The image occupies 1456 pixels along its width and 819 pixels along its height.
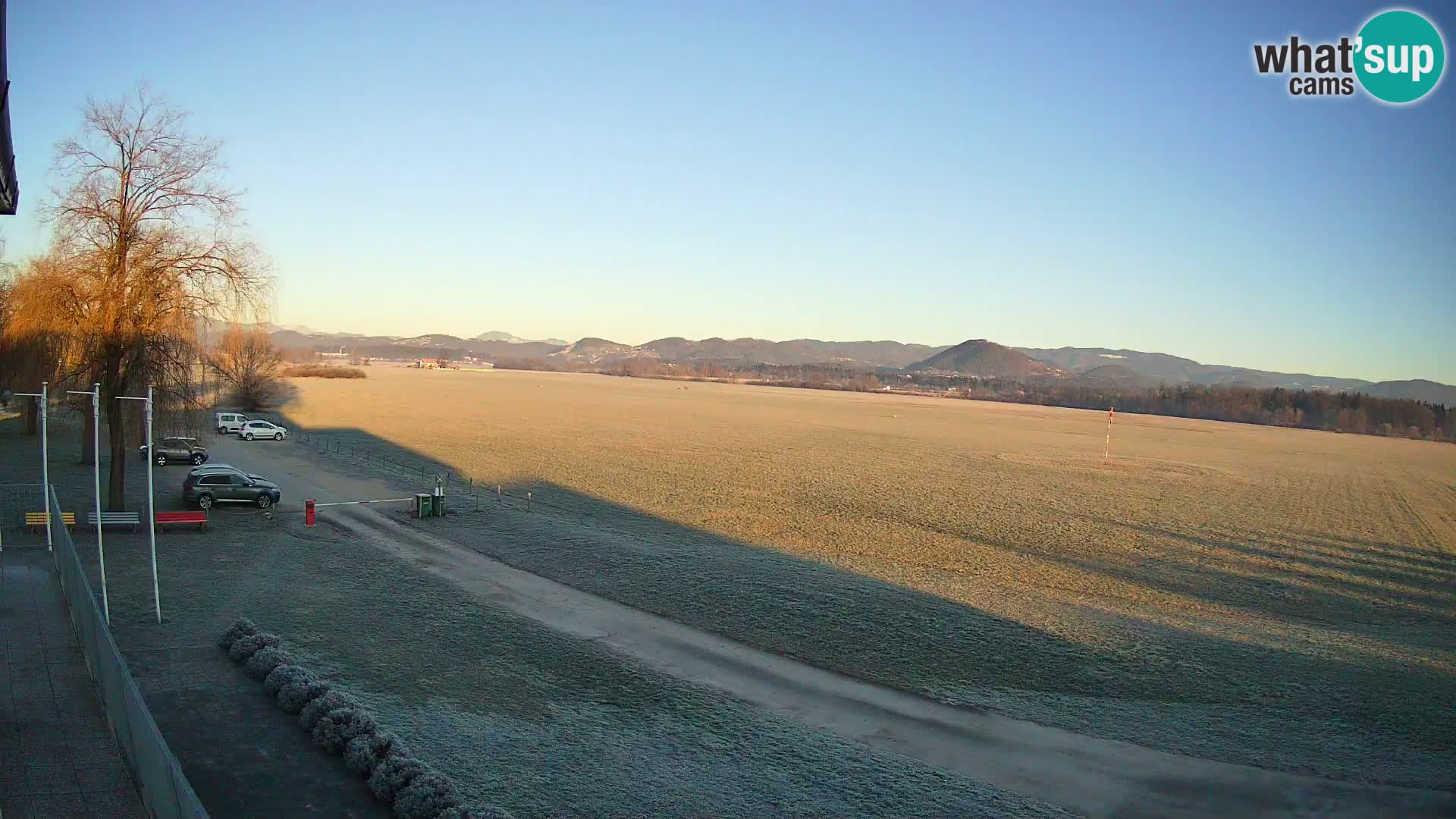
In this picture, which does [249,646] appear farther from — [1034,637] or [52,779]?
[1034,637]

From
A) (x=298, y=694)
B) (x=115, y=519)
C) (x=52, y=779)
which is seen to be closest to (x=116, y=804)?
(x=52, y=779)

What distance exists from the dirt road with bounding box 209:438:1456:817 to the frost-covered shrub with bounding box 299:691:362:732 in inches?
239

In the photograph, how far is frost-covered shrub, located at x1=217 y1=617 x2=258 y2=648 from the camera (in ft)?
53.4

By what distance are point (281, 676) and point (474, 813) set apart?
559 centimetres

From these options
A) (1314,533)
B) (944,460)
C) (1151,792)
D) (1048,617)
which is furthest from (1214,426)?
(1151,792)

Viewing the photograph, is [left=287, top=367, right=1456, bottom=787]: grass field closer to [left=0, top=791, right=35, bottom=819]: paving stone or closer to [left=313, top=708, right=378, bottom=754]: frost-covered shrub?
[left=313, top=708, right=378, bottom=754]: frost-covered shrub

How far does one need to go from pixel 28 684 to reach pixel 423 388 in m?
138

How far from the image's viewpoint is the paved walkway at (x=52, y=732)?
9344 mm

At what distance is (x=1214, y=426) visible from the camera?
143 metres

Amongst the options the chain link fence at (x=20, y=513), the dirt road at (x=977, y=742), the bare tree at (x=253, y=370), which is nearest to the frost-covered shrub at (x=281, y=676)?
the dirt road at (x=977, y=742)

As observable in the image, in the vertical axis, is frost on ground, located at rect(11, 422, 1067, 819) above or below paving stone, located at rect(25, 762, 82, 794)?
below

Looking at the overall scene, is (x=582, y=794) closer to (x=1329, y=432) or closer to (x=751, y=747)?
(x=751, y=747)

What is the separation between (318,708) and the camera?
41.9 ft

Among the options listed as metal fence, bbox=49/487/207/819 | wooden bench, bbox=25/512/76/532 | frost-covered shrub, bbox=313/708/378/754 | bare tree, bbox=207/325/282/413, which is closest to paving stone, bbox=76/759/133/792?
metal fence, bbox=49/487/207/819
